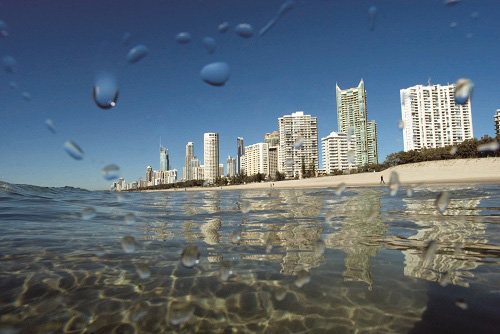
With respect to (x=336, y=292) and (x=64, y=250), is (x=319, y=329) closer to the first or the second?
(x=336, y=292)

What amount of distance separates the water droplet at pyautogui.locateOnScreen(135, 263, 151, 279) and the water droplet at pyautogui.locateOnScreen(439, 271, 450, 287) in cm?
303

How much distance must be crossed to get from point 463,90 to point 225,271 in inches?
119

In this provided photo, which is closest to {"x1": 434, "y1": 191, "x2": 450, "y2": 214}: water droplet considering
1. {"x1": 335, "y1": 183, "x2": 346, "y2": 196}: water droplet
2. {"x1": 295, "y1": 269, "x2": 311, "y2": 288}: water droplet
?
{"x1": 335, "y1": 183, "x2": 346, "y2": 196}: water droplet

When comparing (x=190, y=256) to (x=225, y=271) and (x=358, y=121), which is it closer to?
(x=225, y=271)

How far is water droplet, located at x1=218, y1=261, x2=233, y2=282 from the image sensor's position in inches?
118

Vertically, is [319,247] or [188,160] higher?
[188,160]

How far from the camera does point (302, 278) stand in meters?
2.90

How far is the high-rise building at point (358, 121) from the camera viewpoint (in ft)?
72.6

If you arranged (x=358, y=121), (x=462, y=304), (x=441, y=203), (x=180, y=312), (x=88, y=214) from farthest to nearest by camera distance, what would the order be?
(x=358, y=121) → (x=88, y=214) → (x=441, y=203) → (x=180, y=312) → (x=462, y=304)

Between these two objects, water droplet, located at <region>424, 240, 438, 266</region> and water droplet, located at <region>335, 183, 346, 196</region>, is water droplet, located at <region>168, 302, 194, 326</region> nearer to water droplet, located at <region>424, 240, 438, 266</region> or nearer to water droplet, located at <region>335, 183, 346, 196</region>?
water droplet, located at <region>424, 240, 438, 266</region>

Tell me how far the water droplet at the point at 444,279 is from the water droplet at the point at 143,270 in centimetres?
303

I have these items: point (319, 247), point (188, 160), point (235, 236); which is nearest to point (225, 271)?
point (319, 247)

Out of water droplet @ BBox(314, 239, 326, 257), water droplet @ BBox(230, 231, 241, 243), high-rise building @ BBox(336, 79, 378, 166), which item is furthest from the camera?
high-rise building @ BBox(336, 79, 378, 166)

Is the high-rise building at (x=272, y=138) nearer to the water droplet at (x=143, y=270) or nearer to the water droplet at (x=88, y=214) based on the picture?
the water droplet at (x=88, y=214)
